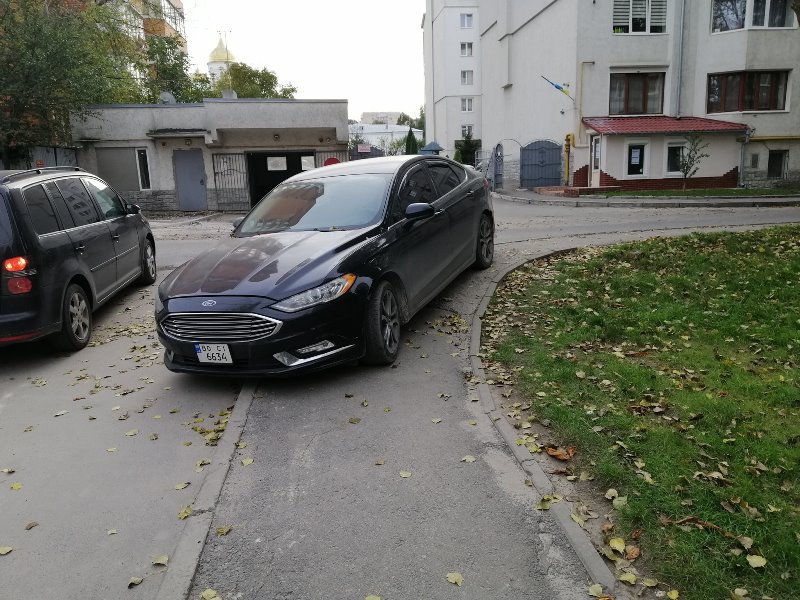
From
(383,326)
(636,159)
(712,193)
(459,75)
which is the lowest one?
(383,326)

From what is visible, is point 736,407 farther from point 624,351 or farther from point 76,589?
point 76,589

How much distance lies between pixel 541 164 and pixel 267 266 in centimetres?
2770

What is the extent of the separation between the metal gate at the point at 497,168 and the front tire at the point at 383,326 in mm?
28995

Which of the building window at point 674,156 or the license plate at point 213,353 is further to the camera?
the building window at point 674,156

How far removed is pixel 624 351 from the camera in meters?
5.94

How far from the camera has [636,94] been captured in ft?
94.8

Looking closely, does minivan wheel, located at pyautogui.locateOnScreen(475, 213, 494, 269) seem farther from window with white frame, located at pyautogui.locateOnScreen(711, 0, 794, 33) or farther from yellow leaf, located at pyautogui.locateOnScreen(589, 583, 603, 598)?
window with white frame, located at pyautogui.locateOnScreen(711, 0, 794, 33)

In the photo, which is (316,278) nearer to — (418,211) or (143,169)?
(418,211)

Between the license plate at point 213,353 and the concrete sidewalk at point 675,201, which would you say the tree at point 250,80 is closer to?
the concrete sidewalk at point 675,201

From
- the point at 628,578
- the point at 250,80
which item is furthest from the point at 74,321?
the point at 250,80

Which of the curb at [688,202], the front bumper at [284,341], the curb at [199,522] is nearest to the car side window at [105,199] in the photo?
the front bumper at [284,341]

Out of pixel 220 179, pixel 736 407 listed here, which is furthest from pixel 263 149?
pixel 736 407

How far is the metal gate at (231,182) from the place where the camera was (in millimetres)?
25516

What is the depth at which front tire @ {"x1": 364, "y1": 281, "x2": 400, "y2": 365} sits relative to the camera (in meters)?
5.74
